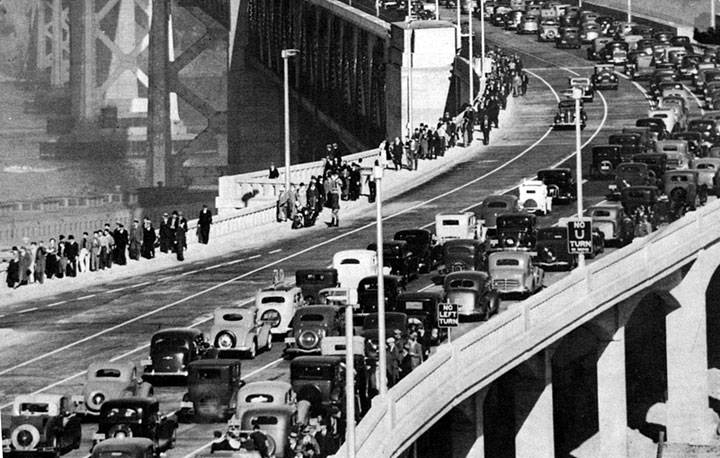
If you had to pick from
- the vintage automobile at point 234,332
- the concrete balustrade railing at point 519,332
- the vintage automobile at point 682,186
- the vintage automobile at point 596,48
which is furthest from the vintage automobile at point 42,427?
the vintage automobile at point 596,48

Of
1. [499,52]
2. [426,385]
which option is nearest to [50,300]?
[426,385]

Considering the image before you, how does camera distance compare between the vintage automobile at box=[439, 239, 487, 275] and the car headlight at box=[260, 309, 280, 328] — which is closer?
the car headlight at box=[260, 309, 280, 328]

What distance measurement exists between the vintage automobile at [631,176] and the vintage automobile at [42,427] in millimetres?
40033

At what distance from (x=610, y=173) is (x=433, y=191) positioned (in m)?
8.46

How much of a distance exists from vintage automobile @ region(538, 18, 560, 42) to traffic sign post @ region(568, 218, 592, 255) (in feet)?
318

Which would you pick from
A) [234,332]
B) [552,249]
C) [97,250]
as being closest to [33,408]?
[234,332]

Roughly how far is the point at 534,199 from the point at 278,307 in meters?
25.3

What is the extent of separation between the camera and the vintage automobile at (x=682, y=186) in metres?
73.4

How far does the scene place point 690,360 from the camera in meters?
70.6

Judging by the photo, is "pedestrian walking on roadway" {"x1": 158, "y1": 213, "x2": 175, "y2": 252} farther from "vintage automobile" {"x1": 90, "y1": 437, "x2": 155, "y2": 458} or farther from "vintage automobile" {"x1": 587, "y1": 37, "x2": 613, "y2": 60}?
"vintage automobile" {"x1": 587, "y1": 37, "x2": 613, "y2": 60}

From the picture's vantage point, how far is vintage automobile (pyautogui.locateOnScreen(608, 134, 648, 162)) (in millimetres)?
87037

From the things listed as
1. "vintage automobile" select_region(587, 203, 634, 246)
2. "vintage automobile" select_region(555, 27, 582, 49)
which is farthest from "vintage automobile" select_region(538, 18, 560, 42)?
"vintage automobile" select_region(587, 203, 634, 246)

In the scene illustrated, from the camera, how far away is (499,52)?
128 meters

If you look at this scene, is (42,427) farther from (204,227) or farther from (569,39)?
(569,39)
